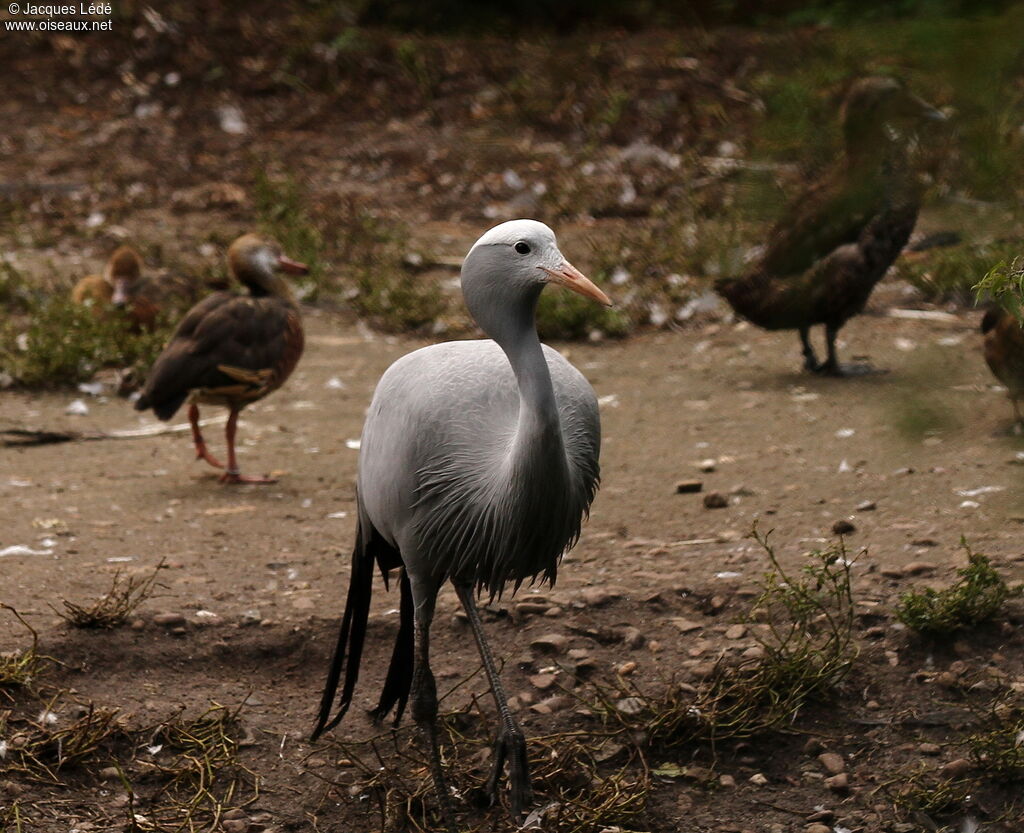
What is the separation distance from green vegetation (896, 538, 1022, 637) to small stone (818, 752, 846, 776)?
0.48m

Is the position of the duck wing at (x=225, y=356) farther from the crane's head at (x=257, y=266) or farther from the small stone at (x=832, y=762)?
the small stone at (x=832, y=762)

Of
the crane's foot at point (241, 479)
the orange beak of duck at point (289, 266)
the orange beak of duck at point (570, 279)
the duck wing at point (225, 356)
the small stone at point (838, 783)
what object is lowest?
the crane's foot at point (241, 479)

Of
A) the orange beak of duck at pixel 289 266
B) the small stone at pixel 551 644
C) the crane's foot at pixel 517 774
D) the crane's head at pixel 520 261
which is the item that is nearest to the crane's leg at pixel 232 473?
the orange beak of duck at pixel 289 266

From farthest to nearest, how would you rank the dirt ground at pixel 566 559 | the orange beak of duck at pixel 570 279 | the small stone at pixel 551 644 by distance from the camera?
the small stone at pixel 551 644 → the dirt ground at pixel 566 559 → the orange beak of duck at pixel 570 279

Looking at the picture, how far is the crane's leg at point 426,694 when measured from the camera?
3359 mm

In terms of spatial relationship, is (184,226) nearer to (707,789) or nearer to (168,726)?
(168,726)

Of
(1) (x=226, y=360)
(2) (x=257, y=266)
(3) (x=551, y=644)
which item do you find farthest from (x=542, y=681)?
(2) (x=257, y=266)

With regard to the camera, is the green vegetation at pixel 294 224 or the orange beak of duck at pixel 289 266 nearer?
the orange beak of duck at pixel 289 266

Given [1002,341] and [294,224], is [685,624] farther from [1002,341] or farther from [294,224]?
[294,224]

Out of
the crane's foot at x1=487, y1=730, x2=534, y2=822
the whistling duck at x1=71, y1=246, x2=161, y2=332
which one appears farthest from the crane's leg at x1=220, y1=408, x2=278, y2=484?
the crane's foot at x1=487, y1=730, x2=534, y2=822

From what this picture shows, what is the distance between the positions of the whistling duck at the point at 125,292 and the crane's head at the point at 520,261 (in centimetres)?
506

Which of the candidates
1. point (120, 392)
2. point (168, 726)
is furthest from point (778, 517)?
point (120, 392)

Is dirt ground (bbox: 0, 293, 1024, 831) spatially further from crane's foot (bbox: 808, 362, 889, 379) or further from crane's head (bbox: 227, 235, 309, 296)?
crane's head (bbox: 227, 235, 309, 296)

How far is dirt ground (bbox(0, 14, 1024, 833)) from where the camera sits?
344 centimetres
